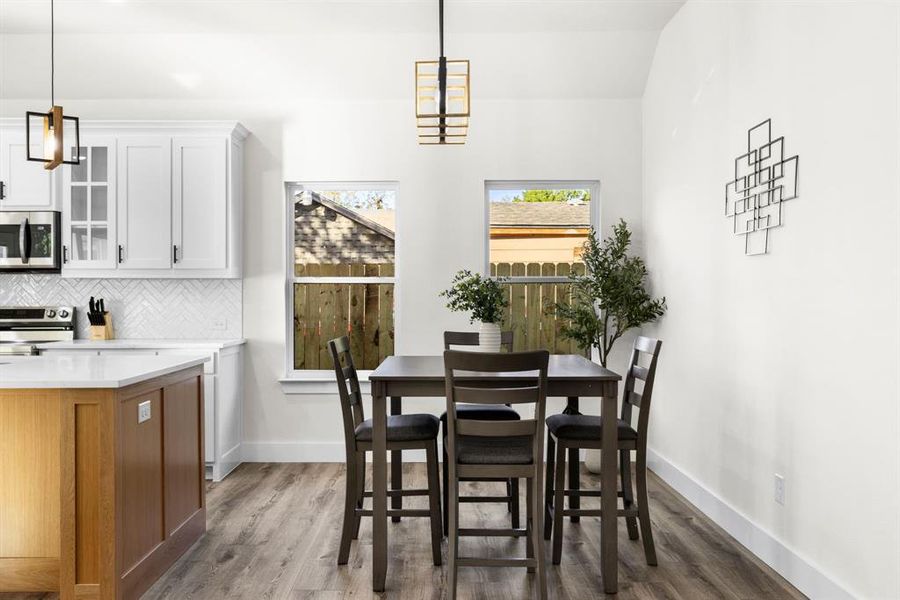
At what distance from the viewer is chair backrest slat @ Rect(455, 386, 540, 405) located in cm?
266

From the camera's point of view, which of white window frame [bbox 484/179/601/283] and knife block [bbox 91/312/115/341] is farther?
white window frame [bbox 484/179/601/283]

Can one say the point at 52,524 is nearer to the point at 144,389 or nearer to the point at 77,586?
the point at 77,586

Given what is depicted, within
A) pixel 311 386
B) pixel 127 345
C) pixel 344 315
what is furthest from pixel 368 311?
pixel 127 345

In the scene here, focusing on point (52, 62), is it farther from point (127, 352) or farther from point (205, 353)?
point (205, 353)

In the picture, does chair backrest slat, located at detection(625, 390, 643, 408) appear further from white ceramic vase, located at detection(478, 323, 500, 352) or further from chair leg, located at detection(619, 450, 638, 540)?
white ceramic vase, located at detection(478, 323, 500, 352)

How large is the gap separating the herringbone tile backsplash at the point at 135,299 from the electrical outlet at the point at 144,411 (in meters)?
2.37

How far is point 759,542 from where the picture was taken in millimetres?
3174

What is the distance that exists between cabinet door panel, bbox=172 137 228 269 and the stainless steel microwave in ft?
3.05

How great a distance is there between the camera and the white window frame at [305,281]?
5.12 m

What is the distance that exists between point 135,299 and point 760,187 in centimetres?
446

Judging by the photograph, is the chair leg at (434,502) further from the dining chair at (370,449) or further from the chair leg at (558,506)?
the chair leg at (558,506)

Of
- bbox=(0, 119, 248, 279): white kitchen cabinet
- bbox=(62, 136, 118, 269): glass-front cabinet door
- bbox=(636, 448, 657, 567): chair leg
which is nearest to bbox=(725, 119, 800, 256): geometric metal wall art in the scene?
bbox=(636, 448, 657, 567): chair leg

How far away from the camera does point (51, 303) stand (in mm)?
5094

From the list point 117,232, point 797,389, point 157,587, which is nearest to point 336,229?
point 117,232
